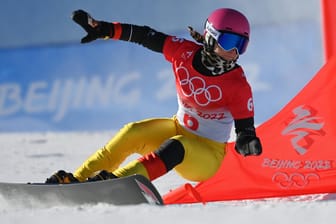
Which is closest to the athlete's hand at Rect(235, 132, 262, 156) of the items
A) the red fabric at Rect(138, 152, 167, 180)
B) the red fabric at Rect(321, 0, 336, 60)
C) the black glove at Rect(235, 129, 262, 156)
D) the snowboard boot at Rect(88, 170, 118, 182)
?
the black glove at Rect(235, 129, 262, 156)

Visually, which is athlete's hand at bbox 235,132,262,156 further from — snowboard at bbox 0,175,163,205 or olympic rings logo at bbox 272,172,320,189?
olympic rings logo at bbox 272,172,320,189

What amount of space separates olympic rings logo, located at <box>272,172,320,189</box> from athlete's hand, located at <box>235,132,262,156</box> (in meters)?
0.84

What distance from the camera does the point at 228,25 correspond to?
3.59 metres

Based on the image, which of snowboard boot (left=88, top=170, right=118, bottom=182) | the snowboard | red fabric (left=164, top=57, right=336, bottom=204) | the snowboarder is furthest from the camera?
red fabric (left=164, top=57, right=336, bottom=204)

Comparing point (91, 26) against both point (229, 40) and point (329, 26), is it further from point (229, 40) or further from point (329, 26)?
point (329, 26)

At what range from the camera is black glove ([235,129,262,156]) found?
3477 mm

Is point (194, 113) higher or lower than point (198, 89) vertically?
lower

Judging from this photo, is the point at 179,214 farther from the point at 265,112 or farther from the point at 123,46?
the point at 123,46

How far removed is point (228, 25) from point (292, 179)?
1.08 metres

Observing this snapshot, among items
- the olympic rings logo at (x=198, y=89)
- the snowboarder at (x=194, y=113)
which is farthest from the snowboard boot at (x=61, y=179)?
the olympic rings logo at (x=198, y=89)

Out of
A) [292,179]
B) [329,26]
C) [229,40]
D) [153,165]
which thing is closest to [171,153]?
[153,165]

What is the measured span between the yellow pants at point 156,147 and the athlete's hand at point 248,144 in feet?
0.67

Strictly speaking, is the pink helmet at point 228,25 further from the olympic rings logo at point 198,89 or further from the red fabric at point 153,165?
the red fabric at point 153,165

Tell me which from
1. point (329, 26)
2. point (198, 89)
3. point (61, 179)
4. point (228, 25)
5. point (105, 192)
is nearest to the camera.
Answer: point (105, 192)
